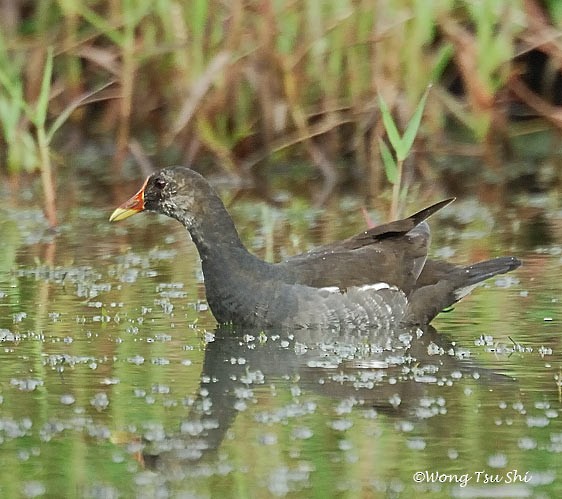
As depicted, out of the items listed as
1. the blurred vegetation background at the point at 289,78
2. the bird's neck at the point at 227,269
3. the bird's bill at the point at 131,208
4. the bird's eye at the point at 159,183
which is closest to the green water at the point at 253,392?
the bird's neck at the point at 227,269

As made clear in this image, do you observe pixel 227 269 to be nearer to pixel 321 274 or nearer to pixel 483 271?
pixel 321 274

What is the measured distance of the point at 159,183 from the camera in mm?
6754

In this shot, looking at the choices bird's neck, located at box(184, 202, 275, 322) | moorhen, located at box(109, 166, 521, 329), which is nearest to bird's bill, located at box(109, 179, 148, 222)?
moorhen, located at box(109, 166, 521, 329)

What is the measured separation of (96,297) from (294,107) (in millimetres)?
3132

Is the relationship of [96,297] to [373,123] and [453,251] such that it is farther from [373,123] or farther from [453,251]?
[373,123]

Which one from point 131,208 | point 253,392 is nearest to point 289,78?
point 131,208

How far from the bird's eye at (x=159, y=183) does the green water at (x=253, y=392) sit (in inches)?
21.1

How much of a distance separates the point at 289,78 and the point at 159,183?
3.09m

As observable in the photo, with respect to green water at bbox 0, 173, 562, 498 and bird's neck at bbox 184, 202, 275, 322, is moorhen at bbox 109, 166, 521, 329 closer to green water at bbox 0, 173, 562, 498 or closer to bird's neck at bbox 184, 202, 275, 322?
bird's neck at bbox 184, 202, 275, 322

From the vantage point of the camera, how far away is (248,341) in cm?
616

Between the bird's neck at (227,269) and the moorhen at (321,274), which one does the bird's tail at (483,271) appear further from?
the bird's neck at (227,269)

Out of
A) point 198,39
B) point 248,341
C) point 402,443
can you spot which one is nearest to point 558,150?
point 198,39

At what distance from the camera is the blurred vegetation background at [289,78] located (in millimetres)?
9422

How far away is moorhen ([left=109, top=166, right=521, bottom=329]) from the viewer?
6.34m
